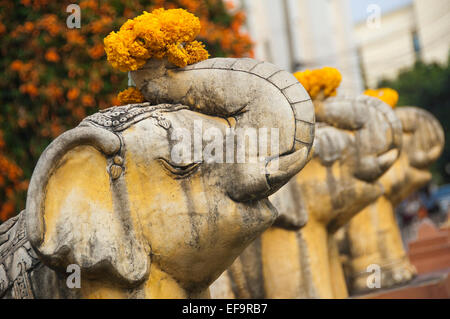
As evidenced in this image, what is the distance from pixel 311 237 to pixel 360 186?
54 cm

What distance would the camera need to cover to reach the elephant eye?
2.36 meters

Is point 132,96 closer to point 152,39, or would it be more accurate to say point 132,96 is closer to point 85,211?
point 152,39

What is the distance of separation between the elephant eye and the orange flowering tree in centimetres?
228

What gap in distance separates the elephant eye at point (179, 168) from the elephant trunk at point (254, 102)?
148 millimetres

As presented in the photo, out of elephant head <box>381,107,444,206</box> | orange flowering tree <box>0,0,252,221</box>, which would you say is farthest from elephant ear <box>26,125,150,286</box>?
elephant head <box>381,107,444,206</box>

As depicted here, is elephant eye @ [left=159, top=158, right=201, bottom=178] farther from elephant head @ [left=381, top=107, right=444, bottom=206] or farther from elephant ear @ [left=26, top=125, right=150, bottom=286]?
elephant head @ [left=381, top=107, right=444, bottom=206]

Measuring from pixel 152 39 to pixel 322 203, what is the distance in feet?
6.59

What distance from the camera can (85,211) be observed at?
2.31m

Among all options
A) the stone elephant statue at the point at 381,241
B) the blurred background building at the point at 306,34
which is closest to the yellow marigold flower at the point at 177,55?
the stone elephant statue at the point at 381,241

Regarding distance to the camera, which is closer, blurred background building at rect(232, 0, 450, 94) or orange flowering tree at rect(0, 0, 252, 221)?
orange flowering tree at rect(0, 0, 252, 221)

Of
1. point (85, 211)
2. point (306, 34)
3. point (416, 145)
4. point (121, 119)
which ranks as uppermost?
point (306, 34)

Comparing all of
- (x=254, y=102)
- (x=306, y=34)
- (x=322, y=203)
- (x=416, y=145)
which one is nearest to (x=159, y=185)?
(x=254, y=102)

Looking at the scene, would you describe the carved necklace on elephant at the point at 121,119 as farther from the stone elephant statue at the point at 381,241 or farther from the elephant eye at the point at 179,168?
the stone elephant statue at the point at 381,241

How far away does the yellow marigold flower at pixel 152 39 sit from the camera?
2402 mm
